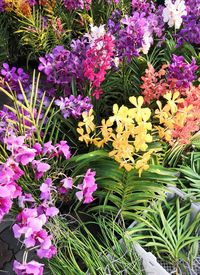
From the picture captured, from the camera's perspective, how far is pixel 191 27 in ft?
8.01

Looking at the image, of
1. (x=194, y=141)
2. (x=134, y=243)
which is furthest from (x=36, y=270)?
(x=194, y=141)

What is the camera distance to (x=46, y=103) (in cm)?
223

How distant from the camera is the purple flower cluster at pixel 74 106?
Answer: 2.04m

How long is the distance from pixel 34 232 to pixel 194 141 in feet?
3.72

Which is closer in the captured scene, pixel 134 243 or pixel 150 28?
pixel 134 243

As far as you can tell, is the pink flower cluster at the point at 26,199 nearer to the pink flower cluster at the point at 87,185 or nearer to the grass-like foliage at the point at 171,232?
the pink flower cluster at the point at 87,185

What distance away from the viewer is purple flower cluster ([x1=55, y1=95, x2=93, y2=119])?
6.70 feet

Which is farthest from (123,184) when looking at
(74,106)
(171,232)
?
(74,106)

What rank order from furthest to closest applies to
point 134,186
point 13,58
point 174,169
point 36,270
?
1. point 13,58
2. point 174,169
3. point 134,186
4. point 36,270

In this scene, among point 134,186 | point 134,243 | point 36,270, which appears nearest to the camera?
point 36,270

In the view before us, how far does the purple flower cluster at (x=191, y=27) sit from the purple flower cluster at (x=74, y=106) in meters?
0.83

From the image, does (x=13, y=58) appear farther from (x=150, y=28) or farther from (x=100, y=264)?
(x=100, y=264)

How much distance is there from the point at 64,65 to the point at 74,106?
0.80 ft

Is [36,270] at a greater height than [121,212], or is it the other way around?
[36,270]
